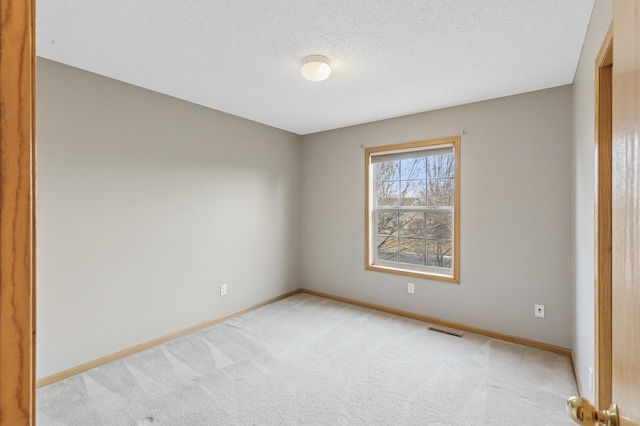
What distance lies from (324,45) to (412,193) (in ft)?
7.25

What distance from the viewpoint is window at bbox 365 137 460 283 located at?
3.55m

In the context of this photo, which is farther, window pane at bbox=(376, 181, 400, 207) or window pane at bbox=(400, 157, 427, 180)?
window pane at bbox=(376, 181, 400, 207)

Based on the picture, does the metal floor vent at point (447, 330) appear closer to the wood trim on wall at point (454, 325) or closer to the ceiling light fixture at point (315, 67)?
the wood trim on wall at point (454, 325)

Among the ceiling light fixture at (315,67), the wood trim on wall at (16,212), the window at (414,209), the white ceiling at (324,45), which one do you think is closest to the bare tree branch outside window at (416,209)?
the window at (414,209)

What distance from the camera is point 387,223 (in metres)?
4.07

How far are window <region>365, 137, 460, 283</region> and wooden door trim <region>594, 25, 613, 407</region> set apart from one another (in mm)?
1803

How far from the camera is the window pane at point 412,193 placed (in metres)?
3.79

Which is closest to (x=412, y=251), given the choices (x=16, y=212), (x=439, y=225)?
(x=439, y=225)

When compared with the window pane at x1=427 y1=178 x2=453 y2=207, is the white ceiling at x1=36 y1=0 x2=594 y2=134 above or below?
above

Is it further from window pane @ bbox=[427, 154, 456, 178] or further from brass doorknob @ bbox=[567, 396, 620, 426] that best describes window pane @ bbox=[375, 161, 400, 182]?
brass doorknob @ bbox=[567, 396, 620, 426]

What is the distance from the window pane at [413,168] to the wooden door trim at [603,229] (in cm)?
216

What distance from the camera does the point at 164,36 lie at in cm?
205

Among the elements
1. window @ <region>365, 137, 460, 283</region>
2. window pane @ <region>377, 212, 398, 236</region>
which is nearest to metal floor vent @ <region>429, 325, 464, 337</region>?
window @ <region>365, 137, 460, 283</region>

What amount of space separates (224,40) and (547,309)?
345 centimetres
